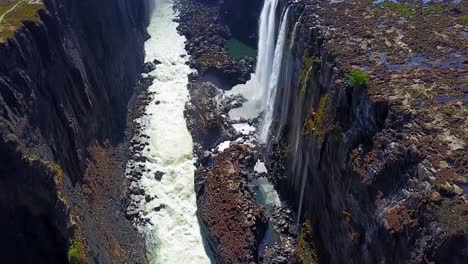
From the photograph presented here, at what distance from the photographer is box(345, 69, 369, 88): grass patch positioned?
32.1 metres

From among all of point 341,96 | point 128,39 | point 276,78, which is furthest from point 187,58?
point 341,96

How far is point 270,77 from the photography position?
52.1 m

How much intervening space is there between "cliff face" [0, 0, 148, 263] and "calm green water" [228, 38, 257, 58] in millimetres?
19905

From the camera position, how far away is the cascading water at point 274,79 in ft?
155

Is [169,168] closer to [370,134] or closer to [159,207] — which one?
[159,207]

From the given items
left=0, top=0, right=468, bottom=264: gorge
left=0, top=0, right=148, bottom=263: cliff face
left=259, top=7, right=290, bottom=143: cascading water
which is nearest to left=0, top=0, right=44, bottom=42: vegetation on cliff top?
left=0, top=0, right=468, bottom=264: gorge

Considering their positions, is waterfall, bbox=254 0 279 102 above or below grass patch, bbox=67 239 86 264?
above

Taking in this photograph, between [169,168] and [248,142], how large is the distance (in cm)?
872

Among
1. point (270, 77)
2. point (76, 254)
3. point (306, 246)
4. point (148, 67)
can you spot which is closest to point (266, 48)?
point (270, 77)

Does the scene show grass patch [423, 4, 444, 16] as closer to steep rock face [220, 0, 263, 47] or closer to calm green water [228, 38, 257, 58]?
calm green water [228, 38, 257, 58]

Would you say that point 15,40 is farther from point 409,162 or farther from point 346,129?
point 409,162

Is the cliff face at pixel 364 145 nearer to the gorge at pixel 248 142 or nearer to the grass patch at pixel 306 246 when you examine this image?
the gorge at pixel 248 142

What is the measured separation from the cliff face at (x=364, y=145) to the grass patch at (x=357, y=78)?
10cm

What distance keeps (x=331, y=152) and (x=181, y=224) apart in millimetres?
14088
